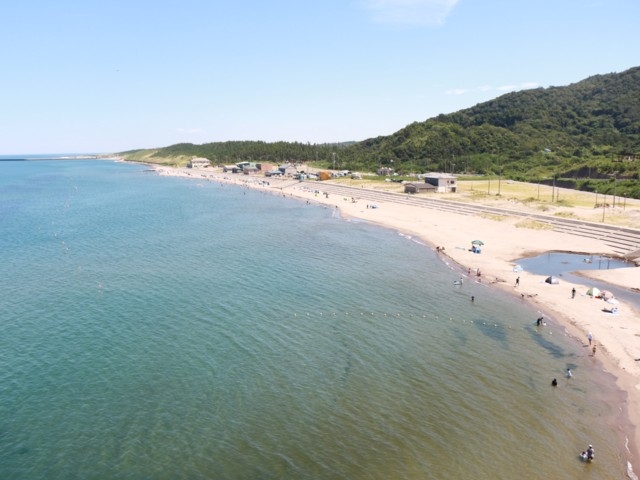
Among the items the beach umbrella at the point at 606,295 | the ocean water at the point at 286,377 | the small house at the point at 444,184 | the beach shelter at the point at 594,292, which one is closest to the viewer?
the ocean water at the point at 286,377

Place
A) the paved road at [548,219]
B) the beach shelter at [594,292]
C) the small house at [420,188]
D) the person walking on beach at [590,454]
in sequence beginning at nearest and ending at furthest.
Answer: the person walking on beach at [590,454] < the beach shelter at [594,292] < the paved road at [548,219] < the small house at [420,188]

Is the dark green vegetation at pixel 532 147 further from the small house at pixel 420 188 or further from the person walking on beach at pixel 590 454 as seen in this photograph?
the person walking on beach at pixel 590 454

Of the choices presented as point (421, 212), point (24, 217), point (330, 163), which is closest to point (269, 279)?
point (421, 212)

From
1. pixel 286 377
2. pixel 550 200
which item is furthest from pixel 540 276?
pixel 550 200

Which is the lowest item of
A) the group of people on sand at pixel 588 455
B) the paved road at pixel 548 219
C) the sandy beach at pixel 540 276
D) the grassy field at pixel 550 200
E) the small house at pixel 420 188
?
the group of people on sand at pixel 588 455

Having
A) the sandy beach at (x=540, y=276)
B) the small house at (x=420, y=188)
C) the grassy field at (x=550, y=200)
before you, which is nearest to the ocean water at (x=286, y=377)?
the sandy beach at (x=540, y=276)

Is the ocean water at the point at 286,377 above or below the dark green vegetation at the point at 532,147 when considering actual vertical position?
below

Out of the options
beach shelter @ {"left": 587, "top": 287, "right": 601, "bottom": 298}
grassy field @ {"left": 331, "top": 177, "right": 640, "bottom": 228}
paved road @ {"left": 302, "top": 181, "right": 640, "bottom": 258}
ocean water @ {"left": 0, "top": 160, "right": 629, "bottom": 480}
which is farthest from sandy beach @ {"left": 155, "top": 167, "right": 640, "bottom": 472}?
grassy field @ {"left": 331, "top": 177, "right": 640, "bottom": 228}

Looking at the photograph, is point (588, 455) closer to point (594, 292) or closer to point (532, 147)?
point (594, 292)
